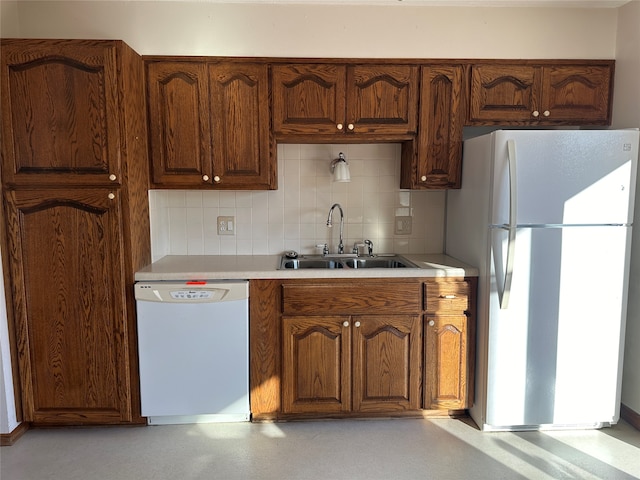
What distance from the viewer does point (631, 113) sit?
246 centimetres

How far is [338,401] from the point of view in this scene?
2486 millimetres

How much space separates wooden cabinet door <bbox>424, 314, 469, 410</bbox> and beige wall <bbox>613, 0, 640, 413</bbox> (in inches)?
37.0

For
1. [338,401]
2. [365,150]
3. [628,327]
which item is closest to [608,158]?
[628,327]

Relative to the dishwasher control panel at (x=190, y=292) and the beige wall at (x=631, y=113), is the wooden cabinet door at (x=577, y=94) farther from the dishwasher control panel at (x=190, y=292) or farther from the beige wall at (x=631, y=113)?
the dishwasher control panel at (x=190, y=292)

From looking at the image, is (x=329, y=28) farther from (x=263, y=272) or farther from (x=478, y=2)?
(x=263, y=272)

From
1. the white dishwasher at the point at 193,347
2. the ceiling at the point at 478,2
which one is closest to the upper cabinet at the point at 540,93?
the ceiling at the point at 478,2

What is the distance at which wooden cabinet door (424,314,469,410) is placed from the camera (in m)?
2.46

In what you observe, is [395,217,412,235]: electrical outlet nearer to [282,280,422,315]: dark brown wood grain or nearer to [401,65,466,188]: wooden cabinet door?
[401,65,466,188]: wooden cabinet door

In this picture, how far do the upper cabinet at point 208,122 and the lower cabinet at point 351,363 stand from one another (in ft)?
3.16

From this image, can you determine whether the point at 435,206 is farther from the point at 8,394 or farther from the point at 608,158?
the point at 8,394

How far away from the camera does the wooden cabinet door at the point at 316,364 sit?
7.95 ft

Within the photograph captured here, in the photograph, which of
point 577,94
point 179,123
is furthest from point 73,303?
point 577,94

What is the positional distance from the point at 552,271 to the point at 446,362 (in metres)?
0.75

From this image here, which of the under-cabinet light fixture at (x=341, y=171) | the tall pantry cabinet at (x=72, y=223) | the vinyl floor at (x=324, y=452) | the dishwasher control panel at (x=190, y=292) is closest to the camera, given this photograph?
the vinyl floor at (x=324, y=452)
